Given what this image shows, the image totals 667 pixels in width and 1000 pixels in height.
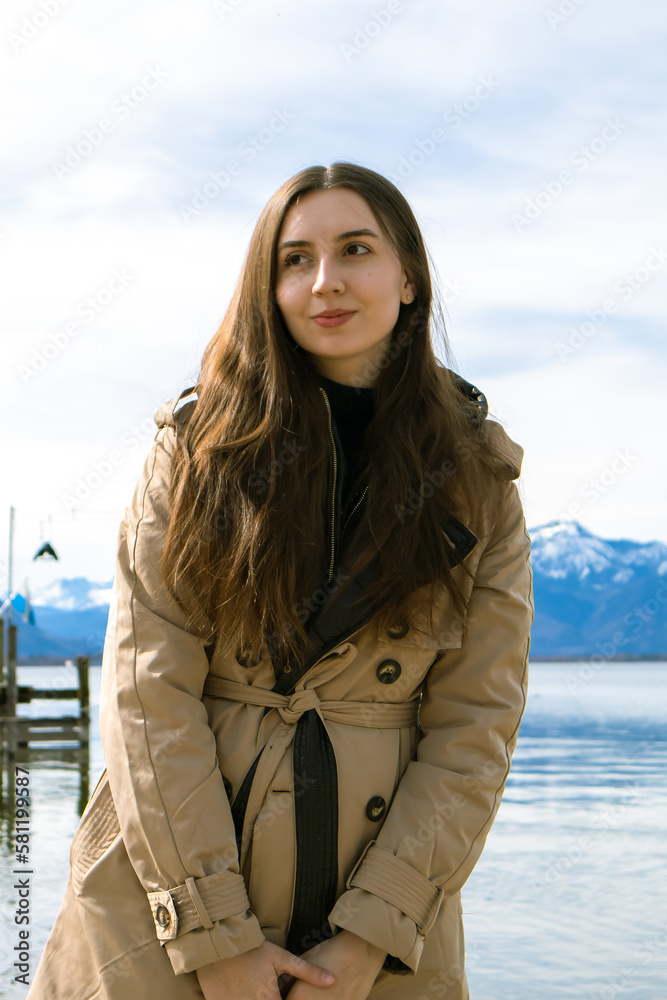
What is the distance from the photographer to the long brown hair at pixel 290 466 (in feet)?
6.27

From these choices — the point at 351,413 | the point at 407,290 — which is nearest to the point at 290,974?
the point at 351,413

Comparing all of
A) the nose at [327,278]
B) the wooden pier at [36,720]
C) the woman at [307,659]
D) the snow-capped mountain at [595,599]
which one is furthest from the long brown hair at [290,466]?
the snow-capped mountain at [595,599]

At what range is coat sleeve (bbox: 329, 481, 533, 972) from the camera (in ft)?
5.99

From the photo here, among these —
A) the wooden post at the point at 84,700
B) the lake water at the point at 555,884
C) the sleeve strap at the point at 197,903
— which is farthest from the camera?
the wooden post at the point at 84,700

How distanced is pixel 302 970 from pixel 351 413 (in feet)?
3.62

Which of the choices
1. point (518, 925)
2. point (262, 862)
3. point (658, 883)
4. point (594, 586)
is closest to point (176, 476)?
point (262, 862)

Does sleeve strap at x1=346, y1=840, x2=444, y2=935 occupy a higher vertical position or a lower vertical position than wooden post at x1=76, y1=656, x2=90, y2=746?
higher

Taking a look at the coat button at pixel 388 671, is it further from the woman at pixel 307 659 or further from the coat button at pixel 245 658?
the coat button at pixel 245 658

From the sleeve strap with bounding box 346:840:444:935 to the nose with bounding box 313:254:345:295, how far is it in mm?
1084

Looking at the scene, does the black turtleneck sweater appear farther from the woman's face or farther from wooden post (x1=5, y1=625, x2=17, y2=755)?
wooden post (x1=5, y1=625, x2=17, y2=755)

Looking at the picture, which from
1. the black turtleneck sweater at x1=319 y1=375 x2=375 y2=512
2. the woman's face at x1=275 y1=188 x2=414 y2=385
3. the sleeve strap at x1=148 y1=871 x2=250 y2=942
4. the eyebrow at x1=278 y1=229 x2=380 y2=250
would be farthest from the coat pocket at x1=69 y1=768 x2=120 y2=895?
the eyebrow at x1=278 y1=229 x2=380 y2=250

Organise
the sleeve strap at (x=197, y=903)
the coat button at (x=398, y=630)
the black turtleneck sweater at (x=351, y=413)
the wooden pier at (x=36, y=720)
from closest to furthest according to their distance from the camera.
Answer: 1. the sleeve strap at (x=197, y=903)
2. the coat button at (x=398, y=630)
3. the black turtleneck sweater at (x=351, y=413)
4. the wooden pier at (x=36, y=720)

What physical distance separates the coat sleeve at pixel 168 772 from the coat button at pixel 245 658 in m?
0.07

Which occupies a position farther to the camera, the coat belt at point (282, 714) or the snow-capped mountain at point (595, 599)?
the snow-capped mountain at point (595, 599)
